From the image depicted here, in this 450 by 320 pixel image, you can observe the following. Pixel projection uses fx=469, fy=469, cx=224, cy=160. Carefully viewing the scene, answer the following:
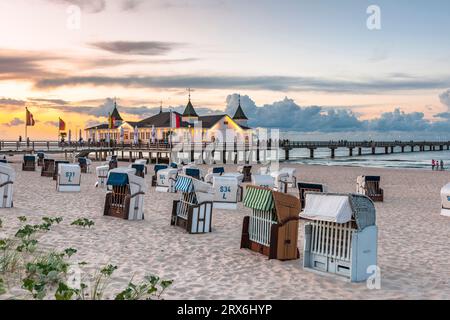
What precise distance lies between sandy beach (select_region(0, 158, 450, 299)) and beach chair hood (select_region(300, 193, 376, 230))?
Result: 1044mm

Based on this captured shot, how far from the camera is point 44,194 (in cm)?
1878

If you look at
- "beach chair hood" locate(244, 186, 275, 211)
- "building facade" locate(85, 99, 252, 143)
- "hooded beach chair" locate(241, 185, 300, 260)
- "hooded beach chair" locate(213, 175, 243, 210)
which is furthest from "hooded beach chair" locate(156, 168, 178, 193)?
"building facade" locate(85, 99, 252, 143)

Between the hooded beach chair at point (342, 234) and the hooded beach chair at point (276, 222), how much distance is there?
715 millimetres

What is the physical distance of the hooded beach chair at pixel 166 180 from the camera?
20828 mm

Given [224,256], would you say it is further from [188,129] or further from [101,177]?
[188,129]

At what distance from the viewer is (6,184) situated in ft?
46.8

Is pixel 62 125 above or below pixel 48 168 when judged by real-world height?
above

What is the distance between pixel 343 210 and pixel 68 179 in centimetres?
1517

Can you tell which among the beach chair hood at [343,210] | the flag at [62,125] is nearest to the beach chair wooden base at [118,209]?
the beach chair hood at [343,210]

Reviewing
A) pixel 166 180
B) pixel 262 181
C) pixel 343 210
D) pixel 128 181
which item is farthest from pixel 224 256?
pixel 166 180

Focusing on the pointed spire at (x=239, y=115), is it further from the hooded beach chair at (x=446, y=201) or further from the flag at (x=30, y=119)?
the hooded beach chair at (x=446, y=201)

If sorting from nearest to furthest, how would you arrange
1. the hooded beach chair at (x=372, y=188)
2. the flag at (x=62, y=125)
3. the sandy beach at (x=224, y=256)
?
the sandy beach at (x=224, y=256), the hooded beach chair at (x=372, y=188), the flag at (x=62, y=125)

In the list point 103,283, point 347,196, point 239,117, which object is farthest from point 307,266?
point 239,117

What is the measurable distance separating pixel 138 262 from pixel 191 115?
214ft
